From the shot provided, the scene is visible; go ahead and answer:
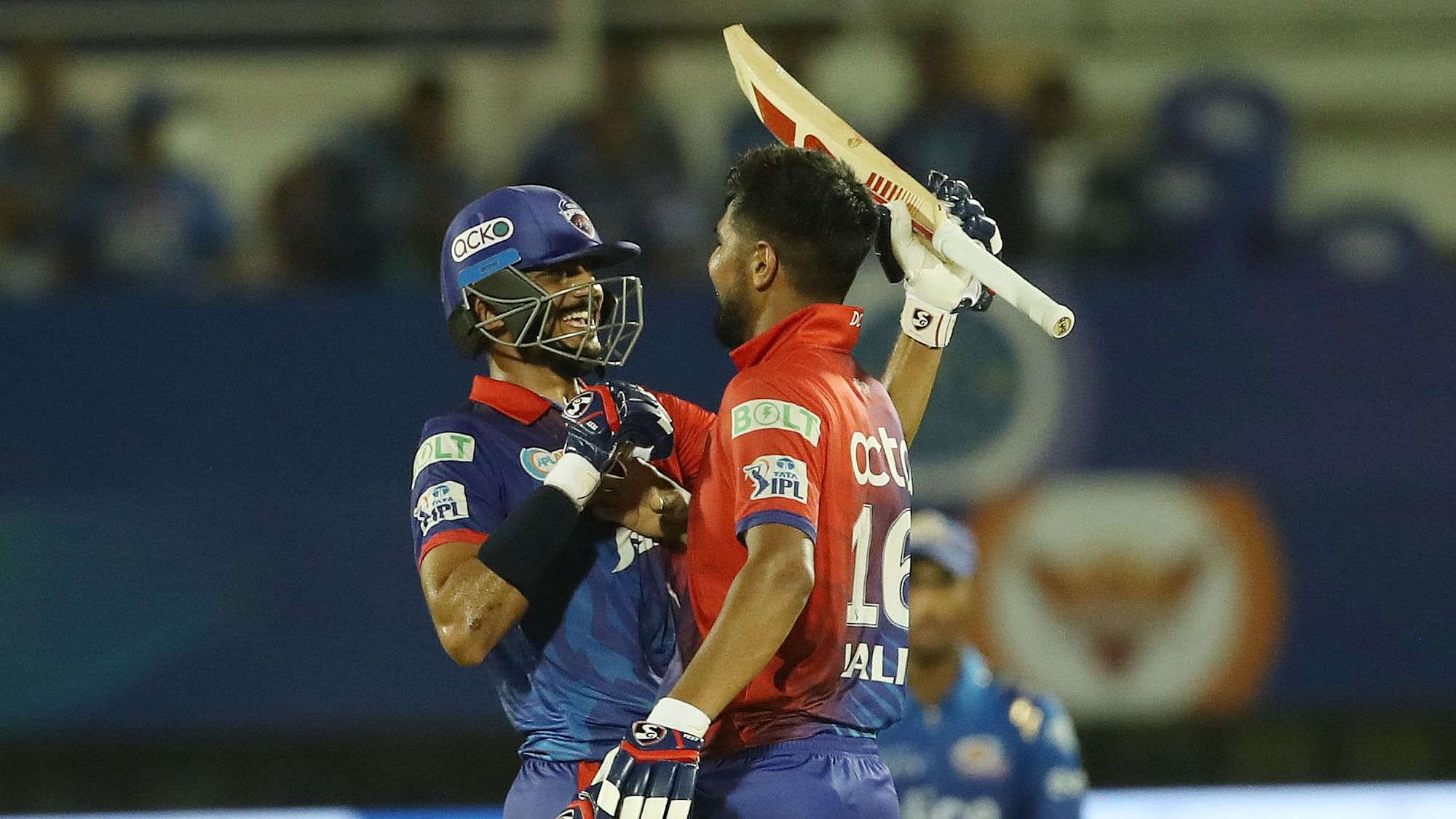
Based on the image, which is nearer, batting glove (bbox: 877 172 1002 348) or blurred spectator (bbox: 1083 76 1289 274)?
batting glove (bbox: 877 172 1002 348)

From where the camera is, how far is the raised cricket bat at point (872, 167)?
4016 mm

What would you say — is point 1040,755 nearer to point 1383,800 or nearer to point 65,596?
point 1383,800

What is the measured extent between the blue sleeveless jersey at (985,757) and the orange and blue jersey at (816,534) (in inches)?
78.1

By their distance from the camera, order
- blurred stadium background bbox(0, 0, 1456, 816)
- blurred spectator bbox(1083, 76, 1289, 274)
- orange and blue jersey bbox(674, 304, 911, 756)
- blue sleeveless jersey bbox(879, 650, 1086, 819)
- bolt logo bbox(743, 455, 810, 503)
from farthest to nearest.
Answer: blurred spectator bbox(1083, 76, 1289, 274), blurred stadium background bbox(0, 0, 1456, 816), blue sleeveless jersey bbox(879, 650, 1086, 819), orange and blue jersey bbox(674, 304, 911, 756), bolt logo bbox(743, 455, 810, 503)

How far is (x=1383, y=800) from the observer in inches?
298

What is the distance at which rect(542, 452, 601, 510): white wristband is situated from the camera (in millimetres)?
3941

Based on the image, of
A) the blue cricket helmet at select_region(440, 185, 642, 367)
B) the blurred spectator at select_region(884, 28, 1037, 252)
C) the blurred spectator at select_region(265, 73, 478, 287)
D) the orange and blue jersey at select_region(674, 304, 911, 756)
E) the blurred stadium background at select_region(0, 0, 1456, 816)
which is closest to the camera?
the orange and blue jersey at select_region(674, 304, 911, 756)

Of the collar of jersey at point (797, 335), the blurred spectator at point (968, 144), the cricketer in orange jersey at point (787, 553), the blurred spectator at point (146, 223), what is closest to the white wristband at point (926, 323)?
the cricketer in orange jersey at point (787, 553)

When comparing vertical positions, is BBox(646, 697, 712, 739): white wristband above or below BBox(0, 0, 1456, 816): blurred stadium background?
below

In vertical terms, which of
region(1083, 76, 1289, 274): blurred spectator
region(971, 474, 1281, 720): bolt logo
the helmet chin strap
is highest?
region(1083, 76, 1289, 274): blurred spectator

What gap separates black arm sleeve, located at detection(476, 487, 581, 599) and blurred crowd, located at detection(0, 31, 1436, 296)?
16.1 feet

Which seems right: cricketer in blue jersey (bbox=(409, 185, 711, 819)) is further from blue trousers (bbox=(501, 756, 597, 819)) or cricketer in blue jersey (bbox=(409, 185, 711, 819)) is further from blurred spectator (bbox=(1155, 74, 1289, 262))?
blurred spectator (bbox=(1155, 74, 1289, 262))

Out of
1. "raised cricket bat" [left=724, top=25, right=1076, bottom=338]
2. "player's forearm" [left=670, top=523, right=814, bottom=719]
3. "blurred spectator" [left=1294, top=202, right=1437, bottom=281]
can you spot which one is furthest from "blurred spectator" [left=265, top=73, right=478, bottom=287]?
"player's forearm" [left=670, top=523, right=814, bottom=719]

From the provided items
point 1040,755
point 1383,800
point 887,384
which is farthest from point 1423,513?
point 887,384
